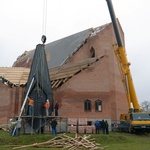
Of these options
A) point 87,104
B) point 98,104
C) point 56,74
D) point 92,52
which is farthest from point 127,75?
point 92,52

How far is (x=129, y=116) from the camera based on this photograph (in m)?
24.4

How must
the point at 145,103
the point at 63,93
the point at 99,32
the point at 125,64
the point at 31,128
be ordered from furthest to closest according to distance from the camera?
the point at 145,103, the point at 99,32, the point at 63,93, the point at 125,64, the point at 31,128

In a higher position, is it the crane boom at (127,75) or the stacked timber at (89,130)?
the crane boom at (127,75)

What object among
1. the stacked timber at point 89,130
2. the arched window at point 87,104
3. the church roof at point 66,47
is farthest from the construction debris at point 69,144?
the church roof at point 66,47

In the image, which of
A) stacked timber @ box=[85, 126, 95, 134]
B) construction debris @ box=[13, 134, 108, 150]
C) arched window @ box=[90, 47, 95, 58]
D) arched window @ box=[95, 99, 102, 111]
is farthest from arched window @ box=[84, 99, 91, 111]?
construction debris @ box=[13, 134, 108, 150]

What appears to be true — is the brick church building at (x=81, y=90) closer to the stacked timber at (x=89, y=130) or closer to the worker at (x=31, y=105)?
the stacked timber at (x=89, y=130)

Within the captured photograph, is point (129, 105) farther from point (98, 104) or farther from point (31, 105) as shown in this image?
point (31, 105)

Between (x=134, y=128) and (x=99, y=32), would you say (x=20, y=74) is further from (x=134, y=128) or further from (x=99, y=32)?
(x=134, y=128)

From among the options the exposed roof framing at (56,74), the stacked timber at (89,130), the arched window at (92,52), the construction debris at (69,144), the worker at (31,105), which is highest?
the arched window at (92,52)

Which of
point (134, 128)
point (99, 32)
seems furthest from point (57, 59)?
point (134, 128)

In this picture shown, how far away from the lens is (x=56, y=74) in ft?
107

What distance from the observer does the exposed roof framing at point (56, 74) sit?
30261 millimetres

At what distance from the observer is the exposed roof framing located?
1191 inches

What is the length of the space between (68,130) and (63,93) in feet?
28.7
